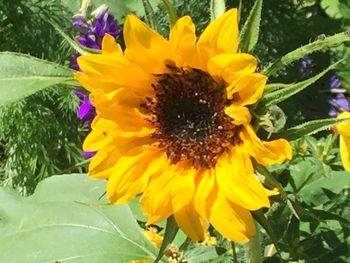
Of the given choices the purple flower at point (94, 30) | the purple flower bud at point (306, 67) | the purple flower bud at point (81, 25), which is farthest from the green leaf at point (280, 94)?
the purple flower bud at point (306, 67)

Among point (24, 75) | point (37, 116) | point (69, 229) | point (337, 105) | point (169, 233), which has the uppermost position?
point (24, 75)

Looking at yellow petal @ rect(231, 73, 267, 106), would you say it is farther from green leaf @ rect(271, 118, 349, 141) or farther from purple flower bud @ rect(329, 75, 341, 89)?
purple flower bud @ rect(329, 75, 341, 89)

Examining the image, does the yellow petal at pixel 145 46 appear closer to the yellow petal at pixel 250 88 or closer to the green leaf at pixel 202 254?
the yellow petal at pixel 250 88

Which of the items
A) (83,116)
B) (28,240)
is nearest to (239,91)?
(28,240)

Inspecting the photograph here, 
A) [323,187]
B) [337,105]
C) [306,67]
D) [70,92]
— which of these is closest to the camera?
[323,187]

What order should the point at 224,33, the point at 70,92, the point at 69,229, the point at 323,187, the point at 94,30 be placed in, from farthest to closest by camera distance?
the point at 70,92, the point at 94,30, the point at 323,187, the point at 69,229, the point at 224,33

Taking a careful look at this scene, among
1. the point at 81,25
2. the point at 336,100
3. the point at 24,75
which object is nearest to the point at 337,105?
the point at 336,100

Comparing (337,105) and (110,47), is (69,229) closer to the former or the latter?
(110,47)

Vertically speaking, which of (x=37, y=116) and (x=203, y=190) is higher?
(x=203, y=190)

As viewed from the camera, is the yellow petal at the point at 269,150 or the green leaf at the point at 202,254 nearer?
the yellow petal at the point at 269,150
